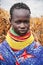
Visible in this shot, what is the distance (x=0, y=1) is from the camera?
8383 mm

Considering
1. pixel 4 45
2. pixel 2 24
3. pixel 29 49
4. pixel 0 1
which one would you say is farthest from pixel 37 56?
pixel 0 1

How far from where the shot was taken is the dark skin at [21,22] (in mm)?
3598

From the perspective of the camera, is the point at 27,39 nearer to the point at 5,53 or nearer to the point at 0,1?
the point at 5,53

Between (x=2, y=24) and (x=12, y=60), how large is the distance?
417 centimetres

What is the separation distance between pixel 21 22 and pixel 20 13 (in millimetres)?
88

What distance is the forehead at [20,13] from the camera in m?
3.61

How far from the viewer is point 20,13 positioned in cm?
363

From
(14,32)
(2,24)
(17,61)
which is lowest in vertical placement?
(2,24)

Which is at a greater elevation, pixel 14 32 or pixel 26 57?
pixel 14 32

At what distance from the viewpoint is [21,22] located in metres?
3.61

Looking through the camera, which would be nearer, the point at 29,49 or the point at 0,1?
the point at 29,49

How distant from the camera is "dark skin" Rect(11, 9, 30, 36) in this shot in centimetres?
360

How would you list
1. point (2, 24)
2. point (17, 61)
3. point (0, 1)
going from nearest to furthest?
1. point (17, 61)
2. point (2, 24)
3. point (0, 1)

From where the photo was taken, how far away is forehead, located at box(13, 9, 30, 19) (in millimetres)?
3611
